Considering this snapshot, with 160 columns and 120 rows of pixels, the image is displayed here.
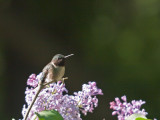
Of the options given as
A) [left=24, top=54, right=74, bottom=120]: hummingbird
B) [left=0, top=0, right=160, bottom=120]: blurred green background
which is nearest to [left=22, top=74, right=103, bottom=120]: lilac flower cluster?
[left=24, top=54, right=74, bottom=120]: hummingbird

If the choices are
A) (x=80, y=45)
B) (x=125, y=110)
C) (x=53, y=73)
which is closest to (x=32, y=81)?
(x=53, y=73)

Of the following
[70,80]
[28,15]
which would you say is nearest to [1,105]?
[70,80]

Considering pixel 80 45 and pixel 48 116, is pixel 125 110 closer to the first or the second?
pixel 48 116

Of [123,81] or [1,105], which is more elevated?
[123,81]

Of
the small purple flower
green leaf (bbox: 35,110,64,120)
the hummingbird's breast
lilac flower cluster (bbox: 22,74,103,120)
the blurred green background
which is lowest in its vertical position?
green leaf (bbox: 35,110,64,120)

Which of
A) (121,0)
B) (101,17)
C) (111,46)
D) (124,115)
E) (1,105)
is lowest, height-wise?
(124,115)

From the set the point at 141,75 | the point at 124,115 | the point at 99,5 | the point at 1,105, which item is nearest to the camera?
the point at 124,115

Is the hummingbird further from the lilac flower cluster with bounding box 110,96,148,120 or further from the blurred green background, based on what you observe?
the blurred green background

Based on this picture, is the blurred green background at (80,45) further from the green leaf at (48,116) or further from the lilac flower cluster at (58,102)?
the green leaf at (48,116)

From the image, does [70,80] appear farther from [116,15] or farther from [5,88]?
[116,15]
